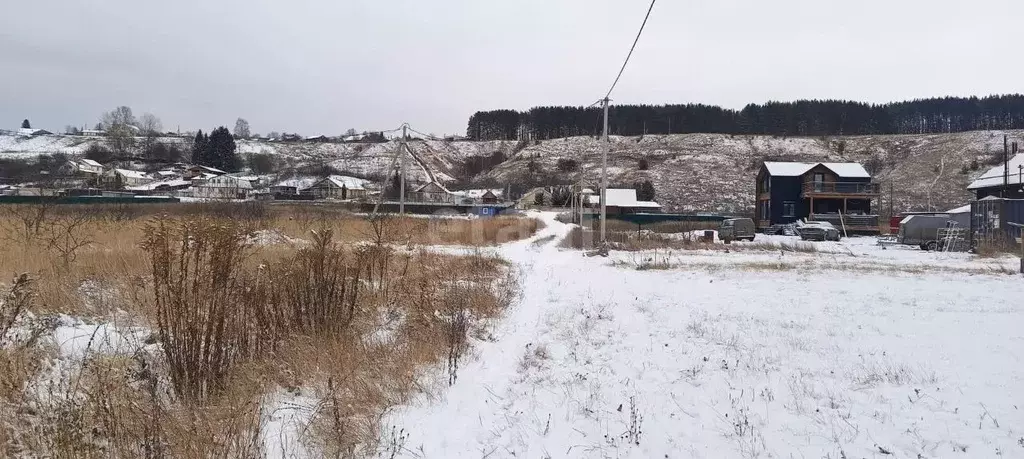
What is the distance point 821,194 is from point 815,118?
93.1m

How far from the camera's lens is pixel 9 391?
12.0 feet

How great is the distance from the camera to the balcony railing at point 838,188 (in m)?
50.3

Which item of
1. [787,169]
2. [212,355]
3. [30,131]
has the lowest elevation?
[212,355]

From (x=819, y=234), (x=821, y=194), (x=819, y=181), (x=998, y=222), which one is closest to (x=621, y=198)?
(x=819, y=181)

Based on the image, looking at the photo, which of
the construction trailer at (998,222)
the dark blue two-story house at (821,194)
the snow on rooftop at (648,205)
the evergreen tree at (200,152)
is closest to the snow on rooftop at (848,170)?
the dark blue two-story house at (821,194)

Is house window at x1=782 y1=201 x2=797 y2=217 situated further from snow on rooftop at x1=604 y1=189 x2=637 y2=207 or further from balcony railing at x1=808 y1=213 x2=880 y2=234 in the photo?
snow on rooftop at x1=604 y1=189 x2=637 y2=207

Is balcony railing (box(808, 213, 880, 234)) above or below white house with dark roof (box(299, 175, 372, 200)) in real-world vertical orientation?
below

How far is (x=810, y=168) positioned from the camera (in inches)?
2003

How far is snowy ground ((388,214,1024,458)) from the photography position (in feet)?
13.4

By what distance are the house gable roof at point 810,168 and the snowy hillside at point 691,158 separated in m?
23.7

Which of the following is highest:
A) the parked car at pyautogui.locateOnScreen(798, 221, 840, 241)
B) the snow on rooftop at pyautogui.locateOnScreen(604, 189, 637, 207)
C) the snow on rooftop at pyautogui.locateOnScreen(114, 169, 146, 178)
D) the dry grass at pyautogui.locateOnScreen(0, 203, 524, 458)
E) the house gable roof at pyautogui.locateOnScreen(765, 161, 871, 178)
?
the snow on rooftop at pyautogui.locateOnScreen(114, 169, 146, 178)

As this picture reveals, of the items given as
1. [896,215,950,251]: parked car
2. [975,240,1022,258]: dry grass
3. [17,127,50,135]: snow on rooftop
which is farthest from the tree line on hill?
[17,127,50,135]: snow on rooftop

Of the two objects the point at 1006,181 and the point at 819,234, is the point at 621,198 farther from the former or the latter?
the point at 1006,181

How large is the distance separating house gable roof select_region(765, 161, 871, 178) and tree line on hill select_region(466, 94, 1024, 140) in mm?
67416
